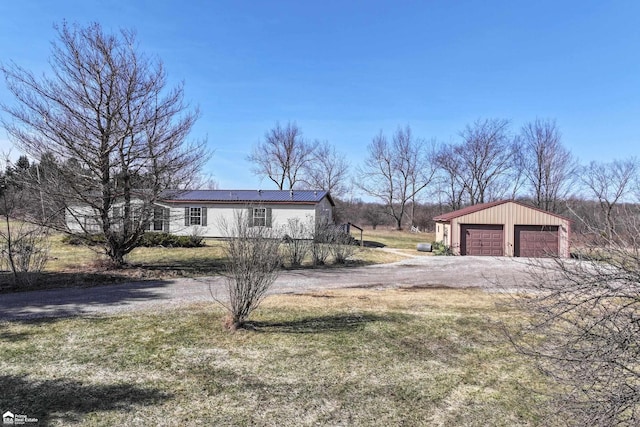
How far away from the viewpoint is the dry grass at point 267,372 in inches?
137

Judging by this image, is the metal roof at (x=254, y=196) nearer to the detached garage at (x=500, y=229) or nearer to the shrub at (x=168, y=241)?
the shrub at (x=168, y=241)

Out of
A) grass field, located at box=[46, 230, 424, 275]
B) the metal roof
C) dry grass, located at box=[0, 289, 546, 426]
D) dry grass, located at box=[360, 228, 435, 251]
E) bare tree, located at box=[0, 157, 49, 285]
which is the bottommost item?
dry grass, located at box=[0, 289, 546, 426]

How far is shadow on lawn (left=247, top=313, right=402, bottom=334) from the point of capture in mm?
6090

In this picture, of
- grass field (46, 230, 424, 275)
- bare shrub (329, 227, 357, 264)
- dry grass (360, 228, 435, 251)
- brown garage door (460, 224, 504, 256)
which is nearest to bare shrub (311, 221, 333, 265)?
bare shrub (329, 227, 357, 264)

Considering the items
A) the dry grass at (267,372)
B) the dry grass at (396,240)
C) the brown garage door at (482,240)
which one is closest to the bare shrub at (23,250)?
the dry grass at (267,372)

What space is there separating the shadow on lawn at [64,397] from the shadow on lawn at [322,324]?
238 centimetres

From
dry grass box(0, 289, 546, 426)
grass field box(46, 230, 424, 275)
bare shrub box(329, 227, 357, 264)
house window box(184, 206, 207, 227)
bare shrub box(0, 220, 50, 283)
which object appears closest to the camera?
dry grass box(0, 289, 546, 426)

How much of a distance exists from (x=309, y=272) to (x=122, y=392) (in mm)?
9536

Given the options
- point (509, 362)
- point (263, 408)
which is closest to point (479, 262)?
point (509, 362)

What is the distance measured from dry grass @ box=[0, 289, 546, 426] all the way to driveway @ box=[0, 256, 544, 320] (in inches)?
37.8

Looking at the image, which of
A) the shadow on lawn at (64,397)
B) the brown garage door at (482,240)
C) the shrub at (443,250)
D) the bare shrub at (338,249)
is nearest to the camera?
the shadow on lawn at (64,397)

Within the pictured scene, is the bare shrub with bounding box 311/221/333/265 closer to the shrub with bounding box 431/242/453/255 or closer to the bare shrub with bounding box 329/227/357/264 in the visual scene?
the bare shrub with bounding box 329/227/357/264

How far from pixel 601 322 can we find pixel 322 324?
4.64 metres

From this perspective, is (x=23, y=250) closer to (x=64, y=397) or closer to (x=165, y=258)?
(x=165, y=258)
